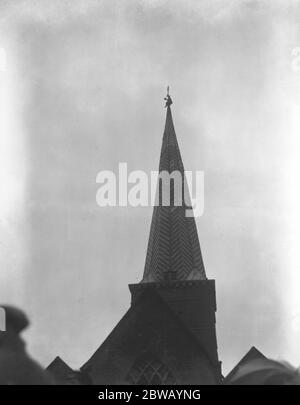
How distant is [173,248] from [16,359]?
1512 centimetres

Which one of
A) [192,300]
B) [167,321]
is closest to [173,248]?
[192,300]

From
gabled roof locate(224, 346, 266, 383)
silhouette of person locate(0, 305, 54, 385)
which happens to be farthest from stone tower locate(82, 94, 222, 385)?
silhouette of person locate(0, 305, 54, 385)

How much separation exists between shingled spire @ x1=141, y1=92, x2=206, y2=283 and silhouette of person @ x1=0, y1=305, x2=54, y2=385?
11712mm

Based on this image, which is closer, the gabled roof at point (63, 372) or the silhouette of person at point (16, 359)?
the silhouette of person at point (16, 359)

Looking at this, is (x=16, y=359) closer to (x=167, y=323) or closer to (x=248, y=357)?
(x=167, y=323)

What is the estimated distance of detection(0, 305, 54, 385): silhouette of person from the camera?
22.8 m

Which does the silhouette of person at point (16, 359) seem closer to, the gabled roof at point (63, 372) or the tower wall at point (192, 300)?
the gabled roof at point (63, 372)

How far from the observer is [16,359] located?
2388cm

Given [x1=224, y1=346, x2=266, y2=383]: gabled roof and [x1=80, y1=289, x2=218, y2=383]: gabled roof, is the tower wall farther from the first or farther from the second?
[x1=224, y1=346, x2=266, y2=383]: gabled roof

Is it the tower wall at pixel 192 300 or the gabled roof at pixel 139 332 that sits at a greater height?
the tower wall at pixel 192 300

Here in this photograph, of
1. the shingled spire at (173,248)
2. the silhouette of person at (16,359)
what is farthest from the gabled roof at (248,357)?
the silhouette of person at (16,359)

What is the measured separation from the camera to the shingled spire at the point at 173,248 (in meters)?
36.7

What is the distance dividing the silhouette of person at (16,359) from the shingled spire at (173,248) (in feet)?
38.4
